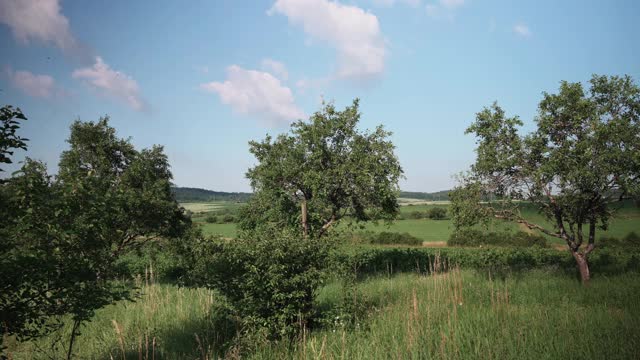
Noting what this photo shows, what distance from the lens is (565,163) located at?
44.7 feet

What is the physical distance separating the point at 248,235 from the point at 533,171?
41.0 ft

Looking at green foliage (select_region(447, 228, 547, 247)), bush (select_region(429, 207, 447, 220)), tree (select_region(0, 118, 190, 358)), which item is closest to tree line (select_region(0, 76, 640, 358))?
tree (select_region(0, 118, 190, 358))

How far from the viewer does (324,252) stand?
30.1 feet

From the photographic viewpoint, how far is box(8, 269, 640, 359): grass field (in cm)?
637

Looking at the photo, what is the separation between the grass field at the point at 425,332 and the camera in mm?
6366

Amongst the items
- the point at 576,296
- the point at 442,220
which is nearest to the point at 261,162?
the point at 576,296

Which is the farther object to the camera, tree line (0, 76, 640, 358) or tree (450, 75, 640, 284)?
tree (450, 75, 640, 284)

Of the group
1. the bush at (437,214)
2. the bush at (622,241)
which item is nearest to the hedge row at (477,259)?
the bush at (622,241)

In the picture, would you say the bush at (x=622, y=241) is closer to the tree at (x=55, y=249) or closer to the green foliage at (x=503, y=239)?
the green foliage at (x=503, y=239)

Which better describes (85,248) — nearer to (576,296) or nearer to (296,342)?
(296,342)

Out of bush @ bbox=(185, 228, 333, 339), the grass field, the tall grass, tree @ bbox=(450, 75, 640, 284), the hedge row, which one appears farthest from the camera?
the hedge row

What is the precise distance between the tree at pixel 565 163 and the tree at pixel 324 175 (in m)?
4.11

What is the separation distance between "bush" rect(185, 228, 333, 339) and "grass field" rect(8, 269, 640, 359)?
0.63 meters

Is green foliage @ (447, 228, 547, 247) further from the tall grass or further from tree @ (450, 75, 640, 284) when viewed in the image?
the tall grass
